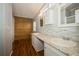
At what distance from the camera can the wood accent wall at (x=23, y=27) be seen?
63.7 inches

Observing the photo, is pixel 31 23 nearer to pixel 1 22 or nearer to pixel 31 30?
pixel 31 30

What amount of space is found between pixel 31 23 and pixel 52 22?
487 millimetres

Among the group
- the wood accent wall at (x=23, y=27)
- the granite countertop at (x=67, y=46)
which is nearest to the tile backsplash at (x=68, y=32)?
the granite countertop at (x=67, y=46)

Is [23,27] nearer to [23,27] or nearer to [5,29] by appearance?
[23,27]

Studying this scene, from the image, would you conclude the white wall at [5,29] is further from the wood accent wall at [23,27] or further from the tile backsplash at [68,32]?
the tile backsplash at [68,32]

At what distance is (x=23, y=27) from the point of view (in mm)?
1639

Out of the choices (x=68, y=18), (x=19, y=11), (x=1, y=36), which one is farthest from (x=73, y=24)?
(x=1, y=36)

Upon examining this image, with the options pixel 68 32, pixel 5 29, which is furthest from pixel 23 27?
pixel 68 32

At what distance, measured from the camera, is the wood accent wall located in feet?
5.31

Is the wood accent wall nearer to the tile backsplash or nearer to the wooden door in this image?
the wooden door

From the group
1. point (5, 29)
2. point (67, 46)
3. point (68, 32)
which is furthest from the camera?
point (5, 29)

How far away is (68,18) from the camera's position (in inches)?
57.1

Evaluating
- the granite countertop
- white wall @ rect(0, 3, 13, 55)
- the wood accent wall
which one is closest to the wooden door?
the wood accent wall

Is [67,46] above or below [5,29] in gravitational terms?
below
